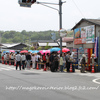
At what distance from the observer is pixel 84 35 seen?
23.9 metres

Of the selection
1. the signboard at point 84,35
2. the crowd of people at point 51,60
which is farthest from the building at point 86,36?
the crowd of people at point 51,60

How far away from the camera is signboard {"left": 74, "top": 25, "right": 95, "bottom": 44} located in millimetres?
22797

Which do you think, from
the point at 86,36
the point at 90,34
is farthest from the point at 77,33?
the point at 90,34

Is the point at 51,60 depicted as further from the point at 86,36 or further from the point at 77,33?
the point at 77,33

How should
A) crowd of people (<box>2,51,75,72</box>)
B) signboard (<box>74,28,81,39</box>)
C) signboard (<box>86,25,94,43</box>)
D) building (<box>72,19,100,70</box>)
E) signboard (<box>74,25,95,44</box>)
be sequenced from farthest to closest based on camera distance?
signboard (<box>74,28,81,39</box>), signboard (<box>74,25,95,44</box>), signboard (<box>86,25,94,43</box>), building (<box>72,19,100,70</box>), crowd of people (<box>2,51,75,72</box>)

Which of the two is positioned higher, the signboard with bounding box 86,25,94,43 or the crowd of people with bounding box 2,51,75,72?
the signboard with bounding box 86,25,94,43

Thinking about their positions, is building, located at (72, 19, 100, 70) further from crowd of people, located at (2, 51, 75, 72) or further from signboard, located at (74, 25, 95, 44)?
crowd of people, located at (2, 51, 75, 72)

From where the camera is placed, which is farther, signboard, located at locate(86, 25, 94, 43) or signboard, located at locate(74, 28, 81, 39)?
signboard, located at locate(74, 28, 81, 39)

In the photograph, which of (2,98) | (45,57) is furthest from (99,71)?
(2,98)

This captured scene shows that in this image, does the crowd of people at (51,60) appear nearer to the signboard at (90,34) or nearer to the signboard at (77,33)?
the signboard at (90,34)

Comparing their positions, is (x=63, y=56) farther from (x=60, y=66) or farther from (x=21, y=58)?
(x=21, y=58)

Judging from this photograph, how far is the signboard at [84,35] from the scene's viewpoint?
2280 centimetres

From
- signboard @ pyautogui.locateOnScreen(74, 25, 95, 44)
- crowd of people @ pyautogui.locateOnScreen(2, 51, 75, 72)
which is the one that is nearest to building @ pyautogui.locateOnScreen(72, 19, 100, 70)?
signboard @ pyautogui.locateOnScreen(74, 25, 95, 44)

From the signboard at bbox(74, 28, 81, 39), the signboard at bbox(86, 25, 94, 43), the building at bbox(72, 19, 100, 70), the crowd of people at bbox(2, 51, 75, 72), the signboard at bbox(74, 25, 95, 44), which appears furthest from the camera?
the signboard at bbox(74, 28, 81, 39)
